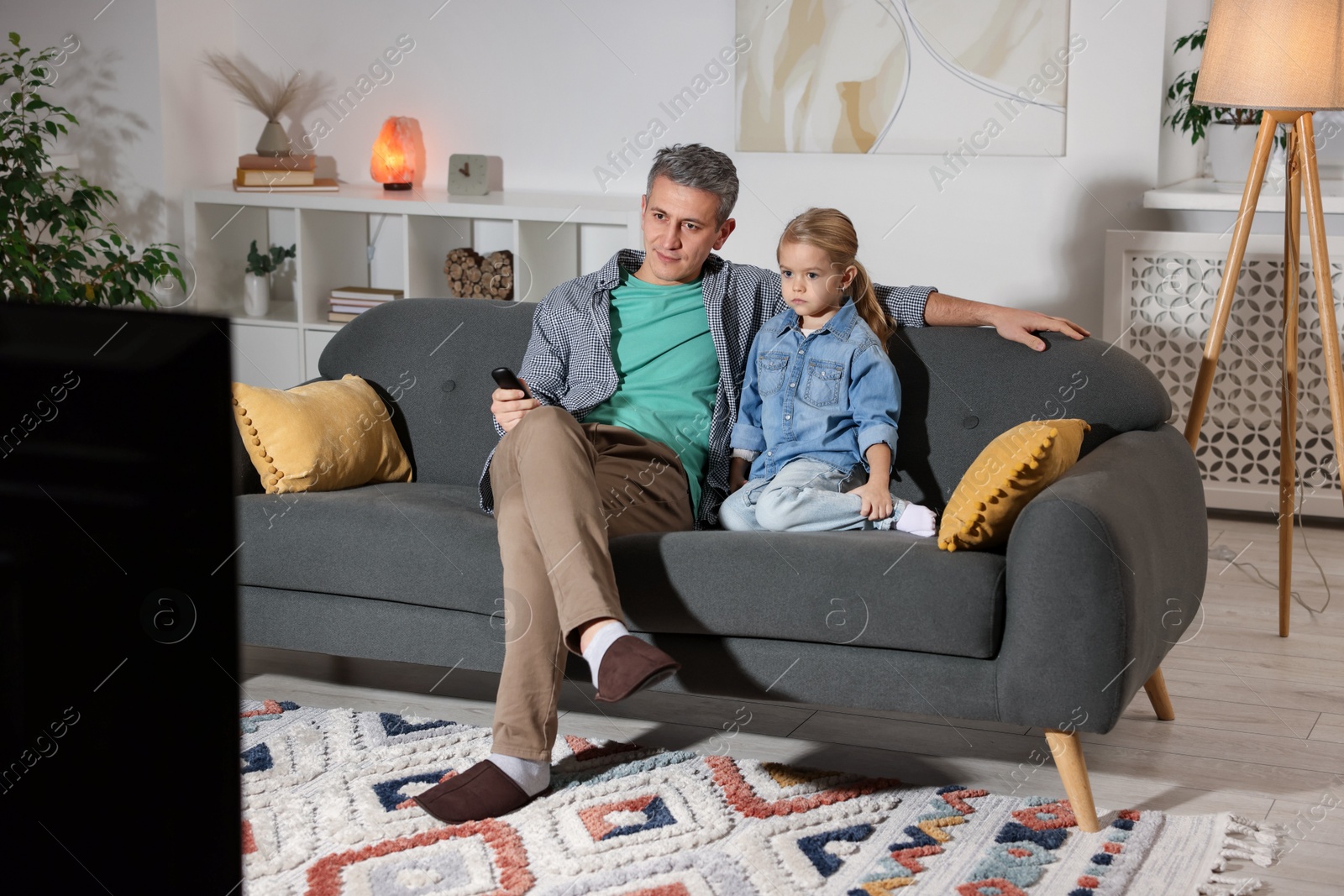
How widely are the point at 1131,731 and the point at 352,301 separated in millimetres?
3038

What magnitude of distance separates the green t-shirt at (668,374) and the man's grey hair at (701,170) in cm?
20

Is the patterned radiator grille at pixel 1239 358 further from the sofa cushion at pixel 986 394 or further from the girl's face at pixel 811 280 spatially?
the girl's face at pixel 811 280

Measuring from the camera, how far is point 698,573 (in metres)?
2.07

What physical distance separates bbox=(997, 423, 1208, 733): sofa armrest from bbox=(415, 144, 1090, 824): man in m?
0.60

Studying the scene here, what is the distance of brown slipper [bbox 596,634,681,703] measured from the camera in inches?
73.4

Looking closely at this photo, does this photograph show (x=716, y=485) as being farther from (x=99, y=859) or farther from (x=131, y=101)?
(x=131, y=101)

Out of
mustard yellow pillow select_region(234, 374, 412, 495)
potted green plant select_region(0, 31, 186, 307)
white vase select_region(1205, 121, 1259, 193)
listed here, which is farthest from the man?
white vase select_region(1205, 121, 1259, 193)

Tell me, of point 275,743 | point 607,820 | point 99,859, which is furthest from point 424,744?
point 99,859

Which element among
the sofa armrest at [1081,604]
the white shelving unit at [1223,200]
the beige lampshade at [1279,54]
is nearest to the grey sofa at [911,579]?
the sofa armrest at [1081,604]

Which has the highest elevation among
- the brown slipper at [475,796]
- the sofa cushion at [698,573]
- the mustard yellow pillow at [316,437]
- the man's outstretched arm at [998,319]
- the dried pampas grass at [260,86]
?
the dried pampas grass at [260,86]

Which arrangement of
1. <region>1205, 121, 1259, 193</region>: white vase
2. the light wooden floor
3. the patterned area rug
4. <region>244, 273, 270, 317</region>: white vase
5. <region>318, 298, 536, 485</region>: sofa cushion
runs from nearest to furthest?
the patterned area rug, the light wooden floor, <region>318, 298, 536, 485</region>: sofa cushion, <region>1205, 121, 1259, 193</region>: white vase, <region>244, 273, 270, 317</region>: white vase

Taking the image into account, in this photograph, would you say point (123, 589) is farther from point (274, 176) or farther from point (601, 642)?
point (274, 176)

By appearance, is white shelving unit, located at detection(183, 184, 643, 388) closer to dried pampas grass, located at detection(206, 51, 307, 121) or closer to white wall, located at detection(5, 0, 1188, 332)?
white wall, located at detection(5, 0, 1188, 332)

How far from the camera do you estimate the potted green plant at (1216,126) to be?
3615 mm
